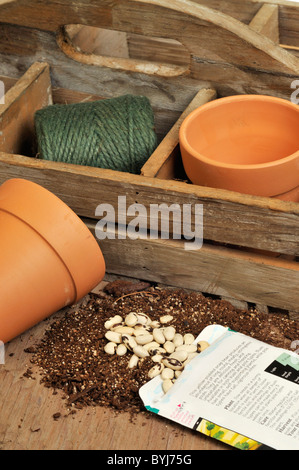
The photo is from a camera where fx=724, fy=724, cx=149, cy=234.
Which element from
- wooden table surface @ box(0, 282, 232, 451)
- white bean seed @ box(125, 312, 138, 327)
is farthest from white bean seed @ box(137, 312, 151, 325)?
wooden table surface @ box(0, 282, 232, 451)

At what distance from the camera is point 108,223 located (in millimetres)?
1549

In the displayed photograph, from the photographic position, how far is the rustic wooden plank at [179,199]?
1.37m

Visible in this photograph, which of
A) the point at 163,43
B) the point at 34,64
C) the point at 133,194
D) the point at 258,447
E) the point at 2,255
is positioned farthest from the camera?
the point at 163,43

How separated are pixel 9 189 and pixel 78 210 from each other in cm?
18

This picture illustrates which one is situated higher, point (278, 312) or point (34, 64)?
point (34, 64)

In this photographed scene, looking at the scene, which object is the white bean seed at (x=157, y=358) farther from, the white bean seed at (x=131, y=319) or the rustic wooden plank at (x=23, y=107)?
the rustic wooden plank at (x=23, y=107)

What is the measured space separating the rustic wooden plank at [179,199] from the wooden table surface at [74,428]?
39cm

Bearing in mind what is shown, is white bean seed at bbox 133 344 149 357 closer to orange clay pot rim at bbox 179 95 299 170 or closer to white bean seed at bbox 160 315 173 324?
white bean seed at bbox 160 315 173 324

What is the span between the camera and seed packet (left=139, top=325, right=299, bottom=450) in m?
1.21

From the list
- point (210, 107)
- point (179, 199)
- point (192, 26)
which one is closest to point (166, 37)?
point (192, 26)

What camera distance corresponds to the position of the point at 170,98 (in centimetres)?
177

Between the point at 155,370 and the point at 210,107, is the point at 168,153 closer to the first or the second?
the point at 210,107

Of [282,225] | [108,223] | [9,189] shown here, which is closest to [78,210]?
[108,223]

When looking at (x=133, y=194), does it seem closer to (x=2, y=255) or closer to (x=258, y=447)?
(x=2, y=255)
